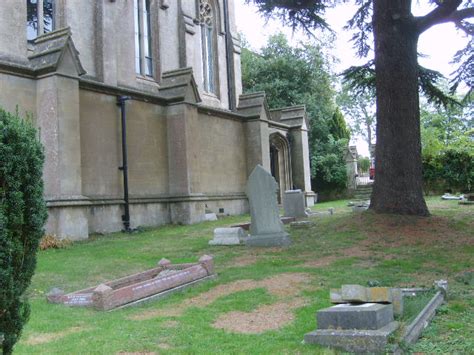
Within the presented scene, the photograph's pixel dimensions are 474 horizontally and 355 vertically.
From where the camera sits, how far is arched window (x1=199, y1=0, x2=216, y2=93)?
2380cm

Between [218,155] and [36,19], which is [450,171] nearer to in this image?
[218,155]

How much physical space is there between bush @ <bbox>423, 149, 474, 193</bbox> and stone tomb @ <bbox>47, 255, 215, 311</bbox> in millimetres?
21853

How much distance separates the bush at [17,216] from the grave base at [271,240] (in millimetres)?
8692

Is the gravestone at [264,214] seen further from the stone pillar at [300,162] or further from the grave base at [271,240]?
→ the stone pillar at [300,162]

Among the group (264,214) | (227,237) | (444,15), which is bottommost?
(227,237)

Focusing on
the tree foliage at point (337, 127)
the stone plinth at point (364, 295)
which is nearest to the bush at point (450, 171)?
the tree foliage at point (337, 127)

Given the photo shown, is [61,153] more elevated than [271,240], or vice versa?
[61,153]

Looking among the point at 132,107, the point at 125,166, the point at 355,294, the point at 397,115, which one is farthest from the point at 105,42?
the point at 355,294

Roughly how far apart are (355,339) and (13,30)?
1325 cm

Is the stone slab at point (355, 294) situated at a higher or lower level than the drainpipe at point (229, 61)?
lower

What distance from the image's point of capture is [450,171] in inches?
1077

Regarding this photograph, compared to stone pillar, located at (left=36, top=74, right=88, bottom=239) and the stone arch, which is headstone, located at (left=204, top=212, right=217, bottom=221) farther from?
the stone arch

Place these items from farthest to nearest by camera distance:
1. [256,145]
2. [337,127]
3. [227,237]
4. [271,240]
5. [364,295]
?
[337,127]
[256,145]
[227,237]
[271,240]
[364,295]

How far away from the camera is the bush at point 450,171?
2695 cm
